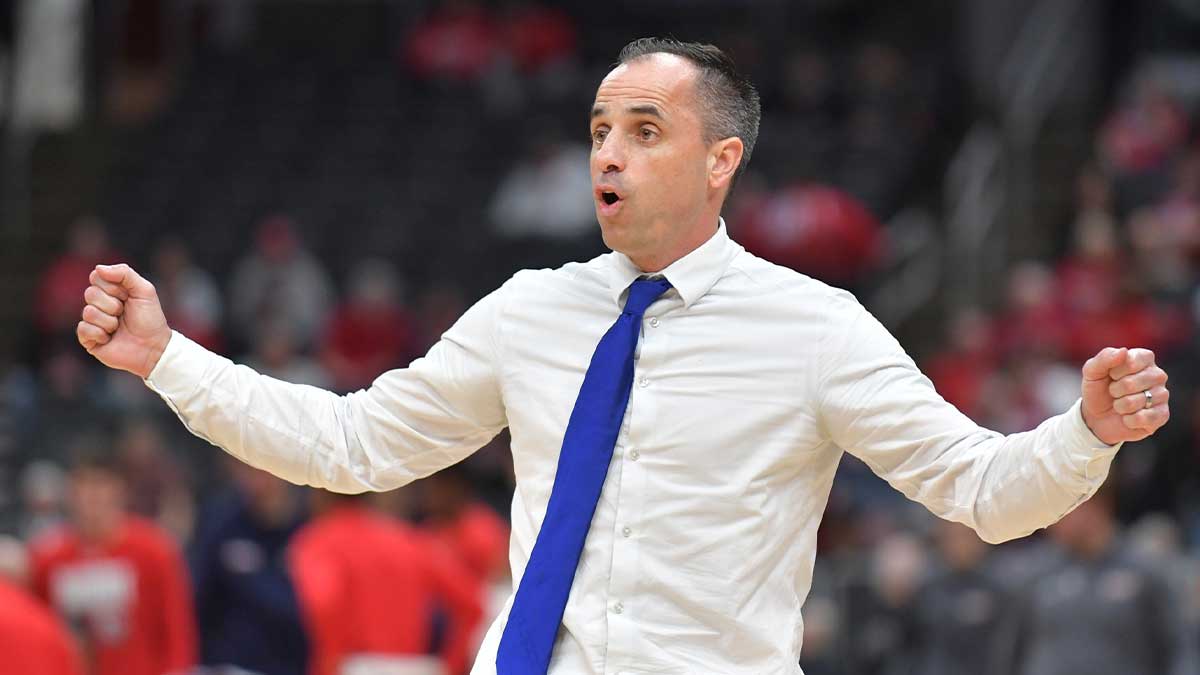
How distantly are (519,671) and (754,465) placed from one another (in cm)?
57

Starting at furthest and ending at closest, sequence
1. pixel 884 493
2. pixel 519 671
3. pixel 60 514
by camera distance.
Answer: pixel 884 493 < pixel 60 514 < pixel 519 671

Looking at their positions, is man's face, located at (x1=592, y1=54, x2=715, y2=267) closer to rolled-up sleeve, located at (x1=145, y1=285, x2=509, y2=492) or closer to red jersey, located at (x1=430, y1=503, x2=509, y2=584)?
rolled-up sleeve, located at (x1=145, y1=285, x2=509, y2=492)

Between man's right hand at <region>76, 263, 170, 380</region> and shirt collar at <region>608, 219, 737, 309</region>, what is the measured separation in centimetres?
88

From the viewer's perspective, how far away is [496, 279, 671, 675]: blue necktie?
3826 millimetres

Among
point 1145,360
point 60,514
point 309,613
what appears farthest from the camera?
point 60,514

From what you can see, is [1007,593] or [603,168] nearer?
[603,168]

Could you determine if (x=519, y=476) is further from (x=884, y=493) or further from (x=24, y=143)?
(x=24, y=143)

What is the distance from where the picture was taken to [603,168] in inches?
155

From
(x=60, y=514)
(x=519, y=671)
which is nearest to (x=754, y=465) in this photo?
(x=519, y=671)

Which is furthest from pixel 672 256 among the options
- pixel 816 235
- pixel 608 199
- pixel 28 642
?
pixel 816 235

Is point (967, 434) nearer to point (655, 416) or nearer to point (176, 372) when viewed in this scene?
point (655, 416)

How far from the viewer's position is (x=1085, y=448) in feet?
11.7

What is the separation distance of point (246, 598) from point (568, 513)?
5.94 meters

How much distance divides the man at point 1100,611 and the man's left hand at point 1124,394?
6.53 metres
